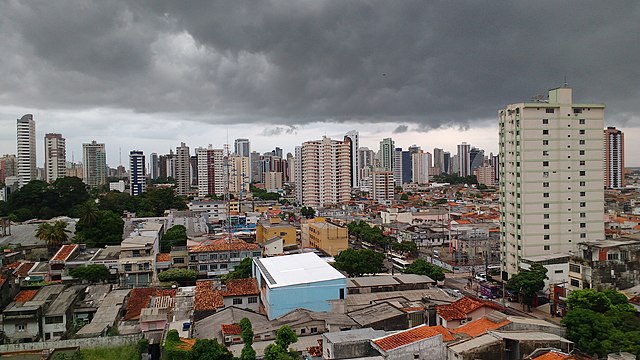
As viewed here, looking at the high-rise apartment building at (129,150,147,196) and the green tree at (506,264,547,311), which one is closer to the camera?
the green tree at (506,264,547,311)

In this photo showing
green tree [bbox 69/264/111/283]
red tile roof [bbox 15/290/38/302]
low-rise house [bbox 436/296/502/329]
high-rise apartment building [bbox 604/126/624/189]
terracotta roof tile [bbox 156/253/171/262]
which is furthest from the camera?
high-rise apartment building [bbox 604/126/624/189]

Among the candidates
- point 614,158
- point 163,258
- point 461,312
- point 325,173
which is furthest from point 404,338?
point 614,158

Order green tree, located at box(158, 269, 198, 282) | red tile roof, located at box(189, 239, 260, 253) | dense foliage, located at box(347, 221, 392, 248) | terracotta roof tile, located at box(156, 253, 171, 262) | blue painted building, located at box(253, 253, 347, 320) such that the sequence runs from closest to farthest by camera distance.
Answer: blue painted building, located at box(253, 253, 347, 320), green tree, located at box(158, 269, 198, 282), red tile roof, located at box(189, 239, 260, 253), terracotta roof tile, located at box(156, 253, 171, 262), dense foliage, located at box(347, 221, 392, 248)

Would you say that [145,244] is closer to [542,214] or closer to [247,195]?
[542,214]

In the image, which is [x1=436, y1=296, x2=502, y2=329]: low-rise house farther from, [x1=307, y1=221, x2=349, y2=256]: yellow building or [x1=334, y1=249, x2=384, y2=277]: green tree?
[x1=307, y1=221, x2=349, y2=256]: yellow building

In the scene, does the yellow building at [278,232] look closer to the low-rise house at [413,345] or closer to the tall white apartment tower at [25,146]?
the low-rise house at [413,345]

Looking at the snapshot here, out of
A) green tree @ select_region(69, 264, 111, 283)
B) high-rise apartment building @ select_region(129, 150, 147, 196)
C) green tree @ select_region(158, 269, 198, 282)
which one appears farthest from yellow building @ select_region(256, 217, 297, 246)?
high-rise apartment building @ select_region(129, 150, 147, 196)

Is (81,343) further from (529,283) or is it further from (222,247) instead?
(529,283)
